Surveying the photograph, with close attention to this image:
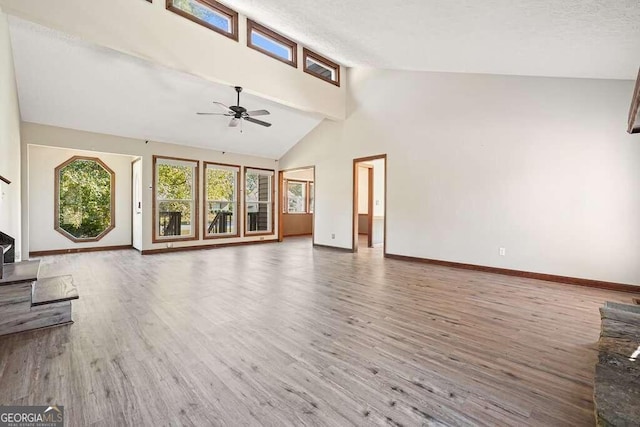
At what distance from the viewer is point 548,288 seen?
405 centimetres

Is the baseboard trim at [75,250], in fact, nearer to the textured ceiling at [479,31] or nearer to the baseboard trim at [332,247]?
the baseboard trim at [332,247]

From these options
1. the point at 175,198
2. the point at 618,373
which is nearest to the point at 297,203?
the point at 175,198

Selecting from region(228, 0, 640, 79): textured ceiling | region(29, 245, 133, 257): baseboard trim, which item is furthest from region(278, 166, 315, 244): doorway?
region(228, 0, 640, 79): textured ceiling

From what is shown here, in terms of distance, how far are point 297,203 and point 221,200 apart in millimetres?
3517

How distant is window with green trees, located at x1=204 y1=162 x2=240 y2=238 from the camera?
786 centimetres

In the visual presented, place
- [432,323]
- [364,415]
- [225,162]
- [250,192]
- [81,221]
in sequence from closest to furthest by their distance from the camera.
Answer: [364,415], [432,323], [81,221], [225,162], [250,192]

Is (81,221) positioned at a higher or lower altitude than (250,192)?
lower

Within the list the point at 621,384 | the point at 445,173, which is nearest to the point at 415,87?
the point at 445,173

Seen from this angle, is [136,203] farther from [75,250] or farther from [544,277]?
[544,277]

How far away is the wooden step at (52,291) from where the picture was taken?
258 cm

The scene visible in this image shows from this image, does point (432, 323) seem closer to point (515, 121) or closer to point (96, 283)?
point (515, 121)

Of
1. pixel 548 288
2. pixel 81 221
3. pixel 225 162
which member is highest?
pixel 225 162

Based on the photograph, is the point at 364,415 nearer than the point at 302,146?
Yes

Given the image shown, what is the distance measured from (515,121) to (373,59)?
8.32ft
